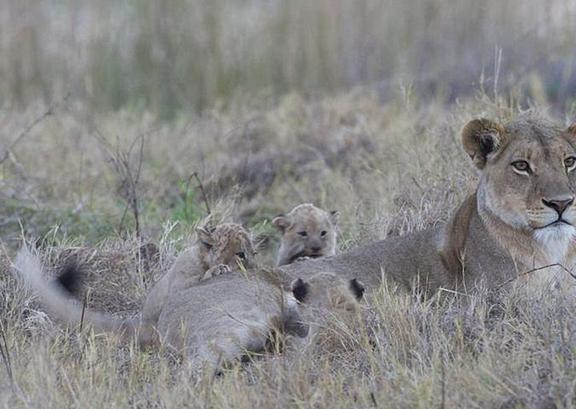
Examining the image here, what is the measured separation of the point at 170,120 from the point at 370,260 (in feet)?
23.9

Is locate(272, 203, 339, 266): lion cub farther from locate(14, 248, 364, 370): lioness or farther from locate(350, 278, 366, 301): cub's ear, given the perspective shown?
locate(350, 278, 366, 301): cub's ear

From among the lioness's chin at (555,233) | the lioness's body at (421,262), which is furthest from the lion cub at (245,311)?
the lioness's chin at (555,233)

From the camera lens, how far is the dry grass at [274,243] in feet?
15.2

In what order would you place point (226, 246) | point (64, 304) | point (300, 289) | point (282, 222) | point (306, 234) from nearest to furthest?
1. point (300, 289)
2. point (64, 304)
3. point (226, 246)
4. point (306, 234)
5. point (282, 222)

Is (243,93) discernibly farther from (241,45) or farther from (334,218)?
(334,218)

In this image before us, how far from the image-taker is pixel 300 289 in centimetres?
555

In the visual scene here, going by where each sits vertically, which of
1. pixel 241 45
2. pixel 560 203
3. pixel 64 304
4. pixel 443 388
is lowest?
pixel 241 45

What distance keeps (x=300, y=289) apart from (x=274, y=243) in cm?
293

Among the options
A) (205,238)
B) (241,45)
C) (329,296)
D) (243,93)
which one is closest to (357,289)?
(329,296)

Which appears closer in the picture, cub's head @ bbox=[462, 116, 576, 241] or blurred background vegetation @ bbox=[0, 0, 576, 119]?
cub's head @ bbox=[462, 116, 576, 241]

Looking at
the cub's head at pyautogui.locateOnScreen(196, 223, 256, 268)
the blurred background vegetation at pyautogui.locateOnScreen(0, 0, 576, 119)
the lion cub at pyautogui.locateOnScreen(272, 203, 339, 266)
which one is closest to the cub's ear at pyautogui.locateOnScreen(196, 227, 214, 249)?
the cub's head at pyautogui.locateOnScreen(196, 223, 256, 268)

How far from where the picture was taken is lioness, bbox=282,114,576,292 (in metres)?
5.61

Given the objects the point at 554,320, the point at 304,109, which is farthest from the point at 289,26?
the point at 554,320

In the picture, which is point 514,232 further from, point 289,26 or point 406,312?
point 289,26
